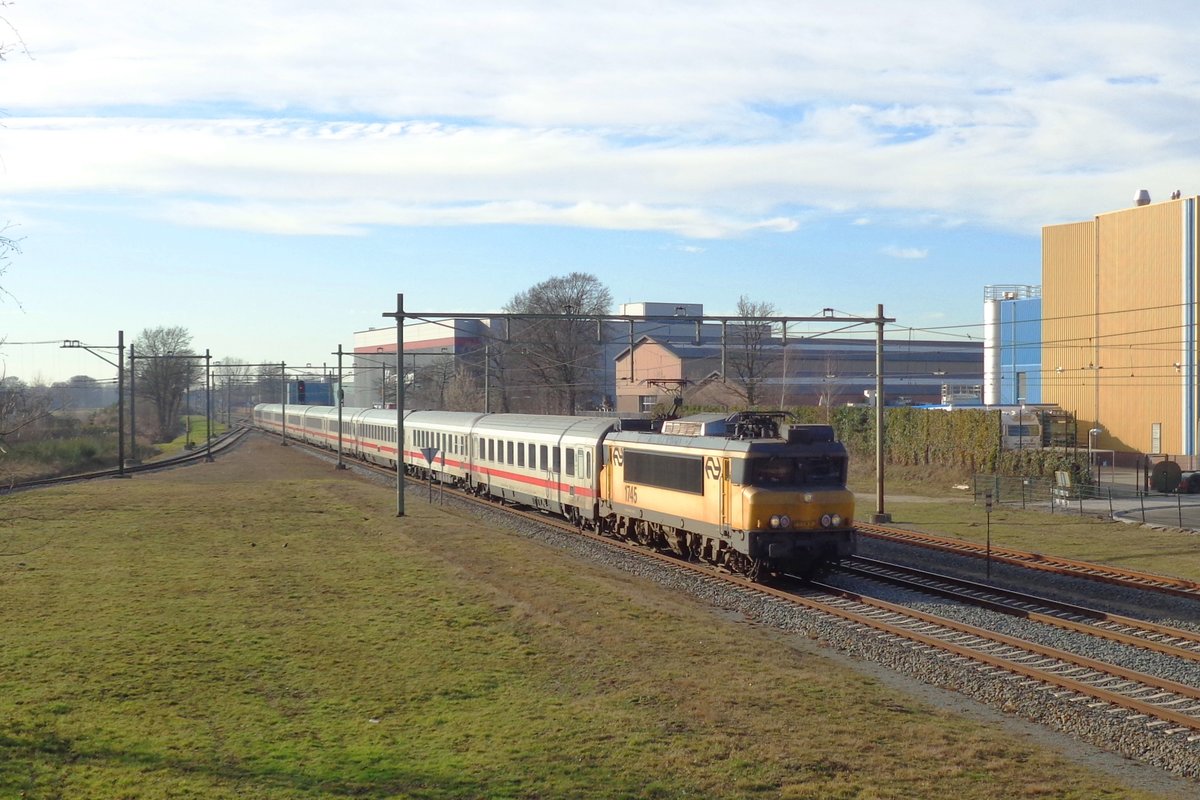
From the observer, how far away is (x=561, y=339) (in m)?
80.2

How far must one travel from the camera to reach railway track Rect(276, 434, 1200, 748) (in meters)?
12.4

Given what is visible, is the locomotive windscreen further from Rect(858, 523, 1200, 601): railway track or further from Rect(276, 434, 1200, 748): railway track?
Rect(858, 523, 1200, 601): railway track

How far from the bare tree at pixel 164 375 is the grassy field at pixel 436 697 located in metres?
79.2

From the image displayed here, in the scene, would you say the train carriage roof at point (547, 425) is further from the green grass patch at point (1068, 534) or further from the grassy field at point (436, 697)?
the green grass patch at point (1068, 534)

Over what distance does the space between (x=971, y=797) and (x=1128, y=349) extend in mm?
49817

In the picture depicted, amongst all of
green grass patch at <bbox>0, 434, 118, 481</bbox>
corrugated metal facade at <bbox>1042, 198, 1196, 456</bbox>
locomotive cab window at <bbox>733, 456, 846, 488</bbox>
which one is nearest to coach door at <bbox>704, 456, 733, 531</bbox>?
locomotive cab window at <bbox>733, 456, 846, 488</bbox>

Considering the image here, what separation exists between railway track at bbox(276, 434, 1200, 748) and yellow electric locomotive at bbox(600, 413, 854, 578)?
27.2 inches

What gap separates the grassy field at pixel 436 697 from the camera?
31.6ft

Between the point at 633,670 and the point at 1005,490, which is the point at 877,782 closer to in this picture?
the point at 633,670

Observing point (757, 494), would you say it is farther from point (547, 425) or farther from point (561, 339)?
point (561, 339)

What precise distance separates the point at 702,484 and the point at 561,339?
2289 inches

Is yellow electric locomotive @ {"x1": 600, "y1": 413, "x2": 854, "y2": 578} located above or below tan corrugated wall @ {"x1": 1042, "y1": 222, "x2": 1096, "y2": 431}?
below

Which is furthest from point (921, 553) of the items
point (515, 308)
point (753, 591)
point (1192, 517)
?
point (515, 308)

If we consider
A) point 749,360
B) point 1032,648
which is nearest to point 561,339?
point 749,360
